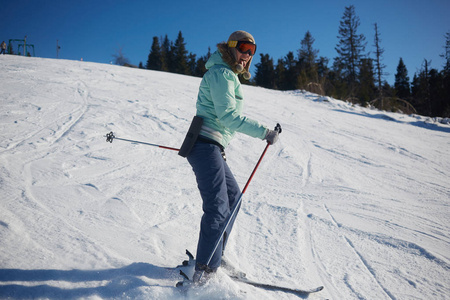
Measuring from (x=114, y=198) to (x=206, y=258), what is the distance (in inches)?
74.3

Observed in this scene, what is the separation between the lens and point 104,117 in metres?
6.01

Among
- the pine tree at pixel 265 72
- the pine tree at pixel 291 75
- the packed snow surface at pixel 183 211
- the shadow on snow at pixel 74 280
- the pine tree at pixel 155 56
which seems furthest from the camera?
the pine tree at pixel 155 56

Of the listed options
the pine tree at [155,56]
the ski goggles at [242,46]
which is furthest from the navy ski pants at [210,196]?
the pine tree at [155,56]

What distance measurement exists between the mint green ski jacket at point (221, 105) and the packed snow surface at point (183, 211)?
44.1 inches

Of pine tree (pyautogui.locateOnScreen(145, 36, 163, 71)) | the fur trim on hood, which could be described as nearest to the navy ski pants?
the fur trim on hood

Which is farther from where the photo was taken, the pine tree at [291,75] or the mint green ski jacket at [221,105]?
the pine tree at [291,75]

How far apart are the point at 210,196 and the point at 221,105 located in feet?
2.17

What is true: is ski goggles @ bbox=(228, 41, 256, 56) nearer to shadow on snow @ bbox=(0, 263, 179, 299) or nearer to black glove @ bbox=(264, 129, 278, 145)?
black glove @ bbox=(264, 129, 278, 145)

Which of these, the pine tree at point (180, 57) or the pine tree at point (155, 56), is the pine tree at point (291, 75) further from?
the pine tree at point (155, 56)

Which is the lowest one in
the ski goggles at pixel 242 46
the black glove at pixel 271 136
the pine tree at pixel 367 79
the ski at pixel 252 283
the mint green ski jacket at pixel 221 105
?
the ski at pixel 252 283

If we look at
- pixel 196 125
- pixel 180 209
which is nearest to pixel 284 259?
pixel 180 209

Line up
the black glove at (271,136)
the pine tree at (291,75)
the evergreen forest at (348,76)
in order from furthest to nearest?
the pine tree at (291,75)
the evergreen forest at (348,76)
the black glove at (271,136)

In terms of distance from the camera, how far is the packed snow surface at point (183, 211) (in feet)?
6.48

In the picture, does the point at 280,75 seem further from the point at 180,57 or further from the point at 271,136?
the point at 271,136
